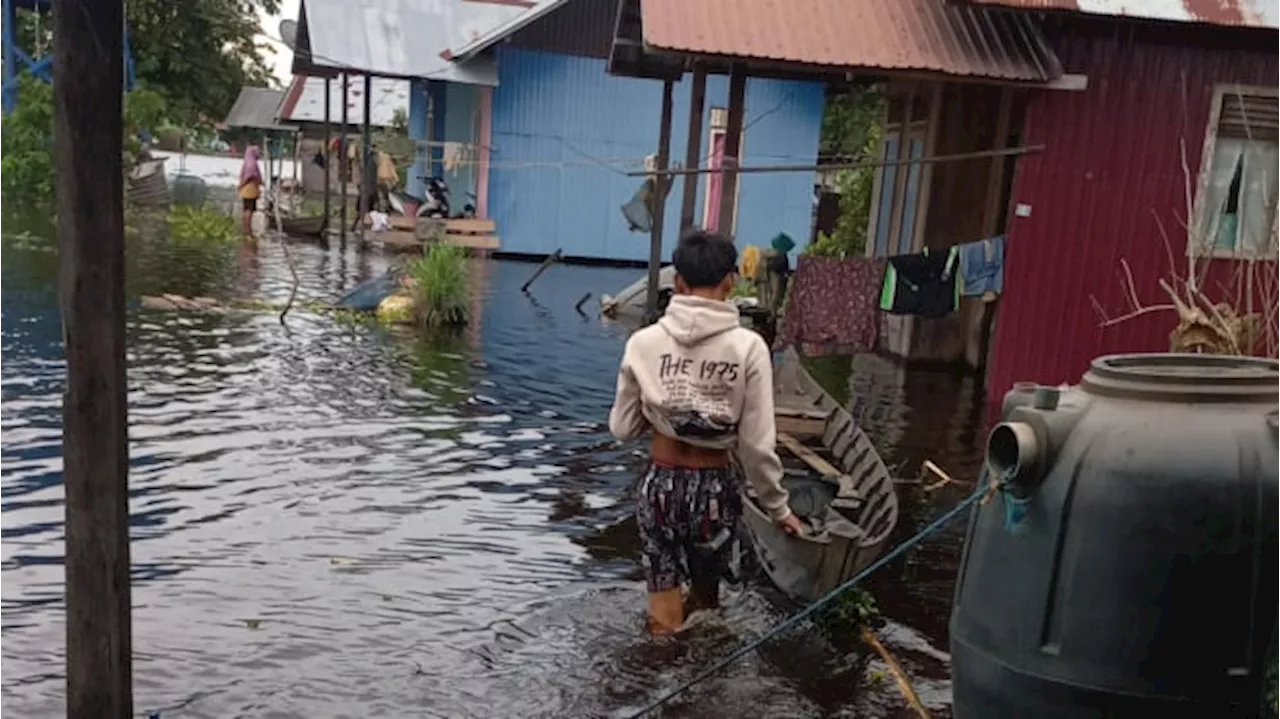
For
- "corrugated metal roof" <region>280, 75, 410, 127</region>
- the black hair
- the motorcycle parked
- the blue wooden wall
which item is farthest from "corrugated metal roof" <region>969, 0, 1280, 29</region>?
"corrugated metal roof" <region>280, 75, 410, 127</region>

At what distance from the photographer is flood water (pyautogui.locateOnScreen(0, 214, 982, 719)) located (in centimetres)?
486

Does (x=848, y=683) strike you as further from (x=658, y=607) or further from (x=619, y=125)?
(x=619, y=125)

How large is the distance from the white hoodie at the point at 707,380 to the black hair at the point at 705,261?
9cm

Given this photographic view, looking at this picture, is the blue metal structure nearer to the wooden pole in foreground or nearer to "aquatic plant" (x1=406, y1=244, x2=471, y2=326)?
"aquatic plant" (x1=406, y1=244, x2=471, y2=326)

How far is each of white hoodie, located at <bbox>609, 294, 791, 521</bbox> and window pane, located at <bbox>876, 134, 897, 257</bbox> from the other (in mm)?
9697

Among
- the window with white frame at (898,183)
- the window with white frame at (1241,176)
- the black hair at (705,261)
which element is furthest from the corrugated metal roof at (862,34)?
the black hair at (705,261)

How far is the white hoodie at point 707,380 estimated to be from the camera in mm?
4688

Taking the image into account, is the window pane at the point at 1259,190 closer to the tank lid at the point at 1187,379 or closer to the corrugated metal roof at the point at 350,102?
the tank lid at the point at 1187,379

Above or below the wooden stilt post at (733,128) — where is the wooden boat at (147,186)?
below

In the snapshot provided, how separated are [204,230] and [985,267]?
1748cm

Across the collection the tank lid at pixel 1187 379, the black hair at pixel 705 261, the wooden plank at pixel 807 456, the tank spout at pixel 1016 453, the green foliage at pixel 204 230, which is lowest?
the green foliage at pixel 204 230

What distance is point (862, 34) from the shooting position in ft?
29.6

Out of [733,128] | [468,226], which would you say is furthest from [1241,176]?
[468,226]

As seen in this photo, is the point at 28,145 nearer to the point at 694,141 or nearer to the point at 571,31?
the point at 571,31
